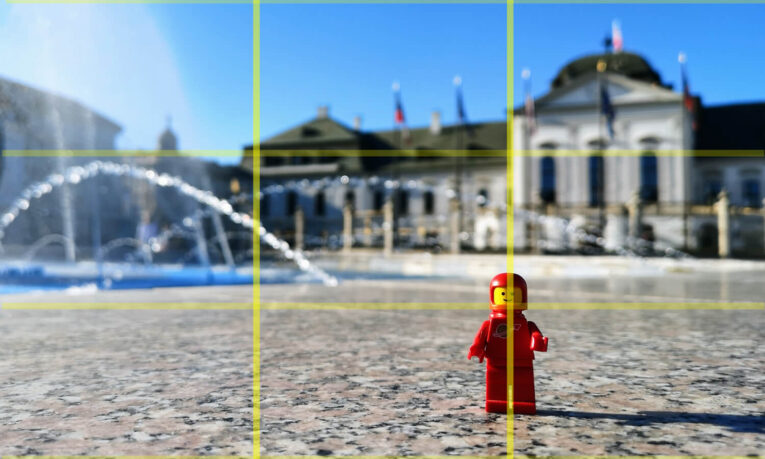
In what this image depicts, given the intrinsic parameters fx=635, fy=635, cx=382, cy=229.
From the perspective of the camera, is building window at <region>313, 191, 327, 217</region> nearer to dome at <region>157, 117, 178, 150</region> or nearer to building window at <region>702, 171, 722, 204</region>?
dome at <region>157, 117, 178, 150</region>

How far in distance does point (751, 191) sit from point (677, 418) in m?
41.6

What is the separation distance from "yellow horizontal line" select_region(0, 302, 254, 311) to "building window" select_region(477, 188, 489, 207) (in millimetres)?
35176

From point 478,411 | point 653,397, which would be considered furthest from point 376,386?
point 653,397

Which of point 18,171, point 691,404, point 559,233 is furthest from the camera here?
point 559,233

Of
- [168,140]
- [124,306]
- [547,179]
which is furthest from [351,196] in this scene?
[124,306]

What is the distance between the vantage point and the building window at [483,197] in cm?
4144

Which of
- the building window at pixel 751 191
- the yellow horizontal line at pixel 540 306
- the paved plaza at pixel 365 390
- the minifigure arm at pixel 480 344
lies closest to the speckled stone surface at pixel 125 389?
the paved plaza at pixel 365 390

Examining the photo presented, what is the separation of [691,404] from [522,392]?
2.24 feet

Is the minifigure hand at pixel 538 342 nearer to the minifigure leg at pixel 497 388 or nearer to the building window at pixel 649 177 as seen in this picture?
the minifigure leg at pixel 497 388

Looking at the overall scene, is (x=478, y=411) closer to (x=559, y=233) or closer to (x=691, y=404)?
(x=691, y=404)

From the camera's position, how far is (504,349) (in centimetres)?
219

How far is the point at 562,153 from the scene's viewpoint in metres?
38.1

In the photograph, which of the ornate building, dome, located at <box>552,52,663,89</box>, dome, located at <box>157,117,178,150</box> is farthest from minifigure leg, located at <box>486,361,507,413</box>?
dome, located at <box>157,117,178,150</box>

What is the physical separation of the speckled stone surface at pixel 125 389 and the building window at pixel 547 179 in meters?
35.5
